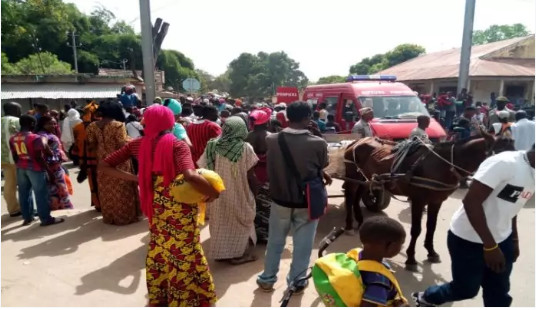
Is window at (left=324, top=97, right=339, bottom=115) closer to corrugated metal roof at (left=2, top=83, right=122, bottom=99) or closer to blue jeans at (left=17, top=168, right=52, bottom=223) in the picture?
blue jeans at (left=17, top=168, right=52, bottom=223)

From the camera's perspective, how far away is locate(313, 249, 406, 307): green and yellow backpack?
5.65 ft

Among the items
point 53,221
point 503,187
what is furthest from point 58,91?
point 503,187

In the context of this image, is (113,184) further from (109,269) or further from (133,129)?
(109,269)

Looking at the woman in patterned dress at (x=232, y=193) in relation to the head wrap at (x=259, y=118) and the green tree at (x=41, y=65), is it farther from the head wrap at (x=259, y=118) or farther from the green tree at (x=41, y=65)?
the green tree at (x=41, y=65)

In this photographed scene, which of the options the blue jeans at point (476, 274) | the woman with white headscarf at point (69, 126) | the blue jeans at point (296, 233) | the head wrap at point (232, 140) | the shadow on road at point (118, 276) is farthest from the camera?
the woman with white headscarf at point (69, 126)

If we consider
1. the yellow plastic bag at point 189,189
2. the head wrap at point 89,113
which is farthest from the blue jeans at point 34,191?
the yellow plastic bag at point 189,189

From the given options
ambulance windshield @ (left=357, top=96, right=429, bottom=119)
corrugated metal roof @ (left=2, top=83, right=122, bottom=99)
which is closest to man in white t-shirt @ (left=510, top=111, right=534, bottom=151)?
ambulance windshield @ (left=357, top=96, right=429, bottom=119)

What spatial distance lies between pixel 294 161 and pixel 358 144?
2.26m

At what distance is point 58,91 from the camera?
20.0 m

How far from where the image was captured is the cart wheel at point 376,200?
562cm

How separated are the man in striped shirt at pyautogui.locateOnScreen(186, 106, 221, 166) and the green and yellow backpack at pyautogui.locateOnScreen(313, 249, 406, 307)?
3116mm

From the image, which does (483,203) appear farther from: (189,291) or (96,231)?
(96,231)

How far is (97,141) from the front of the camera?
4.86m

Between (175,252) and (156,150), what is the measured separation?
783mm
